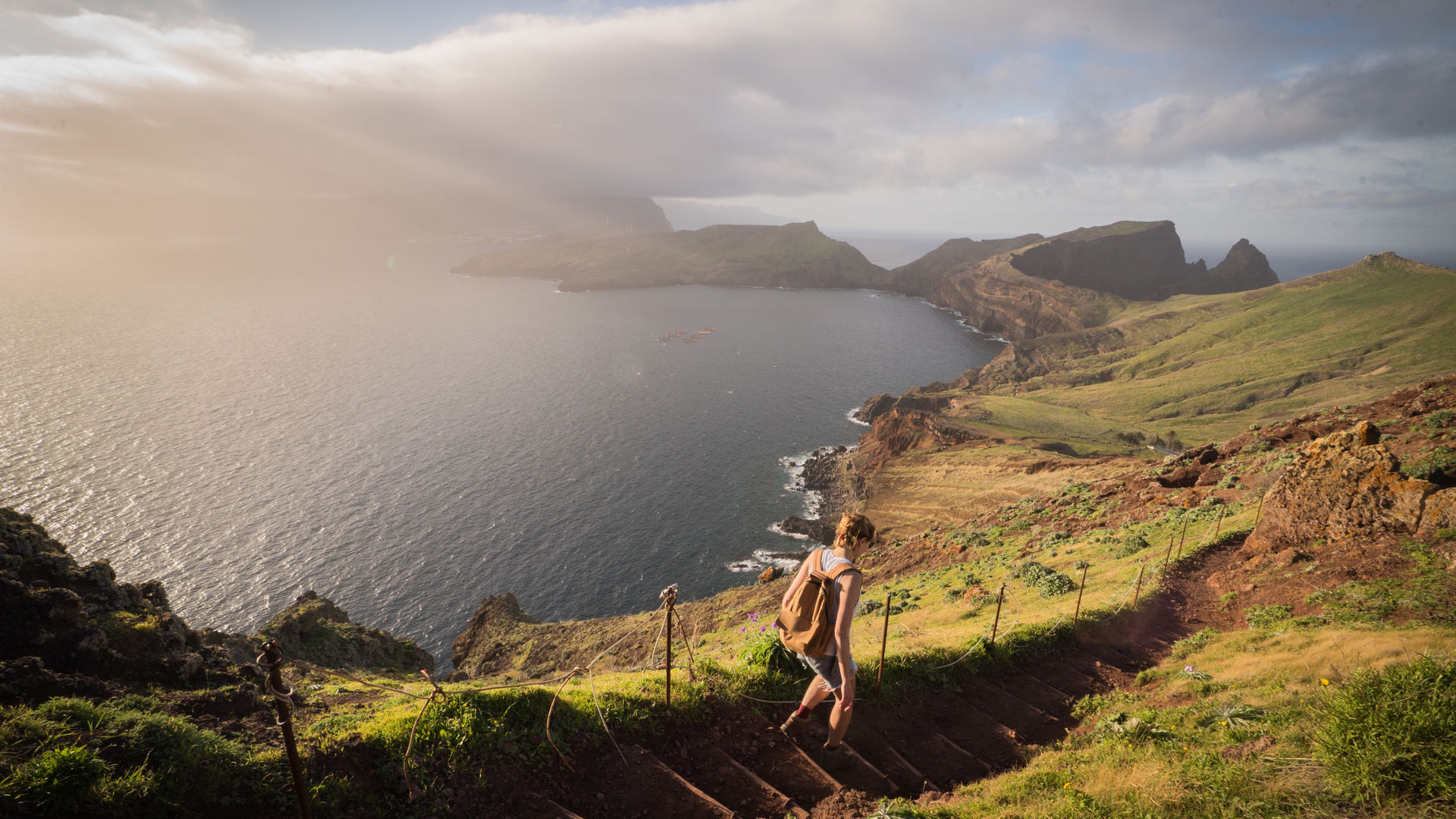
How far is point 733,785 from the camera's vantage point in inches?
326

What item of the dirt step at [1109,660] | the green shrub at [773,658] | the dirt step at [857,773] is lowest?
the dirt step at [1109,660]

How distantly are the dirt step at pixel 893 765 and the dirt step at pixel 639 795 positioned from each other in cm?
274

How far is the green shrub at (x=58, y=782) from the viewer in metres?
5.42

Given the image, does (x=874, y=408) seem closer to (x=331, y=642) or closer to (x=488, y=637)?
(x=488, y=637)

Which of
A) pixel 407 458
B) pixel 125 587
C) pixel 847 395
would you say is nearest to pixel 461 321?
pixel 407 458

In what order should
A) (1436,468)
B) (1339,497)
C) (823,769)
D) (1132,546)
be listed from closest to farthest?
(823,769)
(1436,468)
(1339,497)
(1132,546)

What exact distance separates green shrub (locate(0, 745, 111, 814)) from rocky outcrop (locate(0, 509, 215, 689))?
4132 millimetres

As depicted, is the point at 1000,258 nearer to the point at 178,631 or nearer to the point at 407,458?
the point at 407,458

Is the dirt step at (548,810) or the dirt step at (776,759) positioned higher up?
the dirt step at (548,810)

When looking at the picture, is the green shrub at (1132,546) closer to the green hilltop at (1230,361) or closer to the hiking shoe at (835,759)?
the hiking shoe at (835,759)

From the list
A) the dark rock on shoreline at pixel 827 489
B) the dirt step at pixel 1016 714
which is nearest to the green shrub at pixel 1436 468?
the dirt step at pixel 1016 714

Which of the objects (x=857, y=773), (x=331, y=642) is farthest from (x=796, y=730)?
(x=331, y=642)

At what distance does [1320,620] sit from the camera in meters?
13.5

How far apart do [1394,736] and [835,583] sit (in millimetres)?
5937
